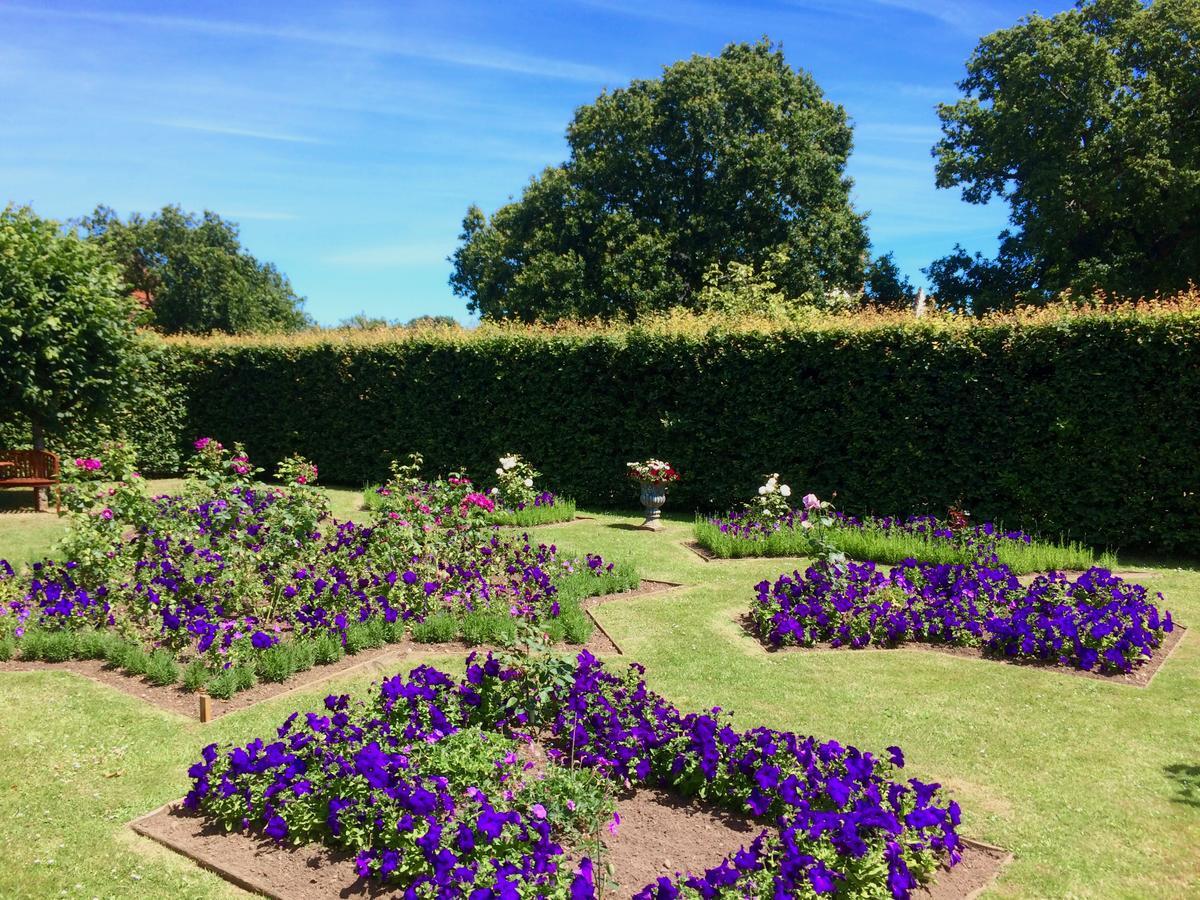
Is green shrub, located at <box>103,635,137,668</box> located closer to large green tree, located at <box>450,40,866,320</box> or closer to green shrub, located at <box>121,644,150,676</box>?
green shrub, located at <box>121,644,150,676</box>

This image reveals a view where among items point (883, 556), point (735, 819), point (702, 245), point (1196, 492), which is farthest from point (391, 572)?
point (702, 245)

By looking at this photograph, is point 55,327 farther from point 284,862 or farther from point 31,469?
point 284,862

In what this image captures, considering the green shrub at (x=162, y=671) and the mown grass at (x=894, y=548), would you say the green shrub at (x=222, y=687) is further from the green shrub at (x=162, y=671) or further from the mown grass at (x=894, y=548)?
the mown grass at (x=894, y=548)

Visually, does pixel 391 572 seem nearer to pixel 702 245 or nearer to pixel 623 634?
pixel 623 634

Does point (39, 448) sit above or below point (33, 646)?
above

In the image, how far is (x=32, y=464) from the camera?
1311 centimetres

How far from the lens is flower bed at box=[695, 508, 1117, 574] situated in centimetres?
812

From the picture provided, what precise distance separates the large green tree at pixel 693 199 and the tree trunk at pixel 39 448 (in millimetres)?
16669

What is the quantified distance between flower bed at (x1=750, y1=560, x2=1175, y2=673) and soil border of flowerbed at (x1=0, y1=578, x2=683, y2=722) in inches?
62.3

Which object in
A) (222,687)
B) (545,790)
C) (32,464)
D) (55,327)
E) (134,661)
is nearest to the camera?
(545,790)

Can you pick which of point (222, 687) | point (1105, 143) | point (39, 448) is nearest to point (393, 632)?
point (222, 687)

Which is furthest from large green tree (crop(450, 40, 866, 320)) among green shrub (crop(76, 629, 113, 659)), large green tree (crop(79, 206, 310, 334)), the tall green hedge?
large green tree (crop(79, 206, 310, 334))

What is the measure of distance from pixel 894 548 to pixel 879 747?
435 cm

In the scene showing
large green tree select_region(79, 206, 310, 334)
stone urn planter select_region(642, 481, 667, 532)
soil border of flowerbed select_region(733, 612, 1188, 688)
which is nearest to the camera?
soil border of flowerbed select_region(733, 612, 1188, 688)
